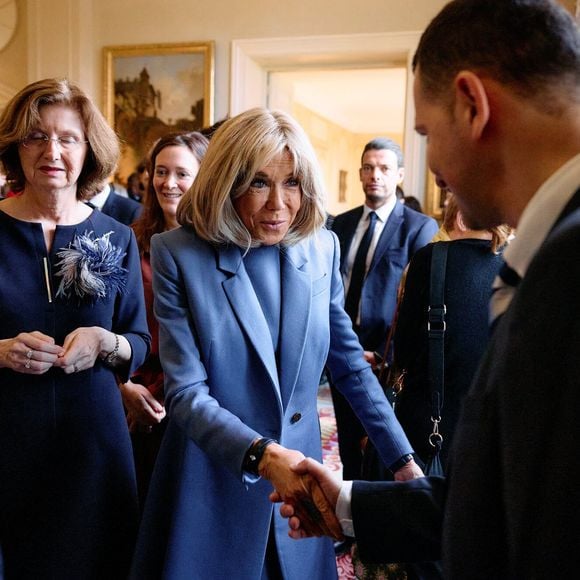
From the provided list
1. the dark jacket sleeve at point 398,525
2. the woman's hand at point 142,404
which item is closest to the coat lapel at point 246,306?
the dark jacket sleeve at point 398,525

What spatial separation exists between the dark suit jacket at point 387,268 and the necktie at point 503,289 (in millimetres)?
3271

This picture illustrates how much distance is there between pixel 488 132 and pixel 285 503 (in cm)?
107

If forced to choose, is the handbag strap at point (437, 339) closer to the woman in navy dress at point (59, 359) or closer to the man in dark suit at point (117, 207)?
the woman in navy dress at point (59, 359)

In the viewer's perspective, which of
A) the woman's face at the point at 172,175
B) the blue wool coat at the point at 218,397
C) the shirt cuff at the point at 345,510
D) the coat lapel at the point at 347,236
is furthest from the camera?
the coat lapel at the point at 347,236

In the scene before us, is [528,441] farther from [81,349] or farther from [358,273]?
[358,273]

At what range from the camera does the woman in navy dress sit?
2.05 metres

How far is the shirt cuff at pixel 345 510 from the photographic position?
149cm

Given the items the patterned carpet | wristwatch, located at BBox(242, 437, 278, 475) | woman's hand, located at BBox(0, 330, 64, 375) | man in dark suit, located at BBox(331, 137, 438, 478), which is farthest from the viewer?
man in dark suit, located at BBox(331, 137, 438, 478)

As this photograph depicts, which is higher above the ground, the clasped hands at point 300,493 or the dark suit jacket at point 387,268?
the dark suit jacket at point 387,268

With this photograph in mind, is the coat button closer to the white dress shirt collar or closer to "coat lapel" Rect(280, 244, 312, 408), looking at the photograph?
"coat lapel" Rect(280, 244, 312, 408)

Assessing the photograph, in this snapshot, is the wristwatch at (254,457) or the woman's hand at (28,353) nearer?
the wristwatch at (254,457)

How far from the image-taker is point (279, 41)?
7434 millimetres

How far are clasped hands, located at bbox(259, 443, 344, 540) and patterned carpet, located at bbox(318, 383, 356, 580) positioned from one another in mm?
2004

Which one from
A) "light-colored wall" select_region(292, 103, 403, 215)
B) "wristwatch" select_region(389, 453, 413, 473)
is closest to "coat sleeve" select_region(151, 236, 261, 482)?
"wristwatch" select_region(389, 453, 413, 473)
